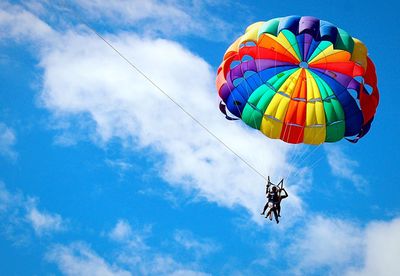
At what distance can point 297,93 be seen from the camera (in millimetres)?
22500

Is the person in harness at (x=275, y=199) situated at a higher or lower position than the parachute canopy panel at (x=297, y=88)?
lower

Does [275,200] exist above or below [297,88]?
below

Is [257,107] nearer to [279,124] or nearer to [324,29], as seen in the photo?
[279,124]

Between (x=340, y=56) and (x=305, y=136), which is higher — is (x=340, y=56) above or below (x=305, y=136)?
above

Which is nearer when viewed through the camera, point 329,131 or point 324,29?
point 324,29

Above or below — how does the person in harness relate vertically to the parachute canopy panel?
below

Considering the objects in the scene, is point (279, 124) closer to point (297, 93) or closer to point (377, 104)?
point (297, 93)

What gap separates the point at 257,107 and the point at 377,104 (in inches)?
150

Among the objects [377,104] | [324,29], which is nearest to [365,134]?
[377,104]

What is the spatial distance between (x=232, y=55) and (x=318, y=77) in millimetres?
→ 2898

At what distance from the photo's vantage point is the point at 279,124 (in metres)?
22.6

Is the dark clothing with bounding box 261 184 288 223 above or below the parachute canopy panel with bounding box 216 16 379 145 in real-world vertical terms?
below

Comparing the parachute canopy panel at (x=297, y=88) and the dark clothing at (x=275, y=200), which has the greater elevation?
the parachute canopy panel at (x=297, y=88)

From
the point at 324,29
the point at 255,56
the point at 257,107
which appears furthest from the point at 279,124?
the point at 324,29
